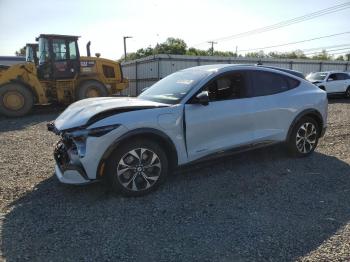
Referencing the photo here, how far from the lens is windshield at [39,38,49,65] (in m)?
12.7

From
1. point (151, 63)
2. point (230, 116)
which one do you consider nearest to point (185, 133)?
point (230, 116)

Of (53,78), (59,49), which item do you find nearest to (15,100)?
(53,78)

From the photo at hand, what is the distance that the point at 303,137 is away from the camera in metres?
5.79

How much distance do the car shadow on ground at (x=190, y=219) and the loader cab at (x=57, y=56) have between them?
30.2 ft

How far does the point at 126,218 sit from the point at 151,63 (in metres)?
19.0

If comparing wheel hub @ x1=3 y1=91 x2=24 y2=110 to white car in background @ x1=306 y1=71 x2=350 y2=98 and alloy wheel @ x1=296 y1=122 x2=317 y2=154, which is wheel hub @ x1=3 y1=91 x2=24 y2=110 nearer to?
alloy wheel @ x1=296 y1=122 x2=317 y2=154

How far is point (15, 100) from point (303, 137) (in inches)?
401

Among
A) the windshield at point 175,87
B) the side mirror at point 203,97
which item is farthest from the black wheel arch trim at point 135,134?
the side mirror at point 203,97

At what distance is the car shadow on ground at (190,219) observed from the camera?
10.1 ft

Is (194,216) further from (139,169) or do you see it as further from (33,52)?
(33,52)

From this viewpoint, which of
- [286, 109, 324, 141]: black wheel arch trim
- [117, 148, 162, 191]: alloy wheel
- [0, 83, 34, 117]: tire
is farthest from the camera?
[0, 83, 34, 117]: tire

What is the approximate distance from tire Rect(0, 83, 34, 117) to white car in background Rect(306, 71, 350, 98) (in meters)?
13.8

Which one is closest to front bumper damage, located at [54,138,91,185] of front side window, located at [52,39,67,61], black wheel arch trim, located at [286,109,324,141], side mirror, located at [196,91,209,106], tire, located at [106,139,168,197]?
tire, located at [106,139,168,197]

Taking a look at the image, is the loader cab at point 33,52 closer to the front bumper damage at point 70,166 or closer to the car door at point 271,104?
the front bumper damage at point 70,166
